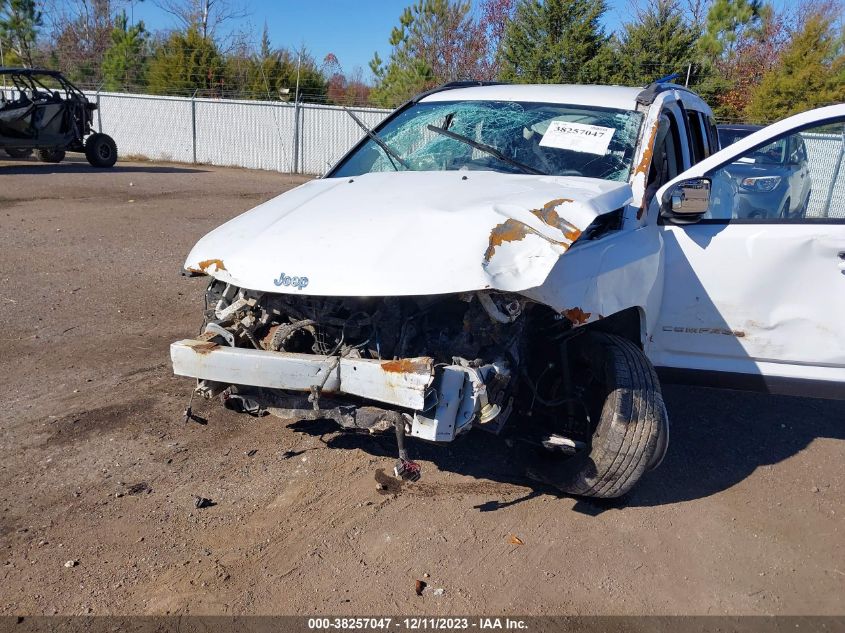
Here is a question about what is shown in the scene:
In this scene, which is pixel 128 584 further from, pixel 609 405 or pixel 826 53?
pixel 826 53

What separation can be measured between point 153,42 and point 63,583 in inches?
1446

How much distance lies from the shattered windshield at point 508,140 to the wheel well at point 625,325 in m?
0.73

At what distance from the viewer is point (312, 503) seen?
3533 millimetres

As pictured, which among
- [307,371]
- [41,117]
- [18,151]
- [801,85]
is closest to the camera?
[307,371]

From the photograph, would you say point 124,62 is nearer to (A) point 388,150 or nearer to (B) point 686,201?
(A) point 388,150

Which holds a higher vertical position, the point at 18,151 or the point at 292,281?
the point at 292,281

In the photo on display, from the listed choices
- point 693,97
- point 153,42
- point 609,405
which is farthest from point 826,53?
point 153,42

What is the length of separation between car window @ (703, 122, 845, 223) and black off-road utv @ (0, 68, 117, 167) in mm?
14532

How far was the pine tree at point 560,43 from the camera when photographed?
75.0 ft

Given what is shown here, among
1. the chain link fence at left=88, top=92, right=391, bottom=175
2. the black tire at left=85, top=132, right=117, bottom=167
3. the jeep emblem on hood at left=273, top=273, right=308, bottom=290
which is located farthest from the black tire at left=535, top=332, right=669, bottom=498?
the chain link fence at left=88, top=92, right=391, bottom=175

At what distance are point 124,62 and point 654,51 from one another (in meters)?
21.8

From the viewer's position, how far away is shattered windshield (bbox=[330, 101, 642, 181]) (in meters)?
4.07

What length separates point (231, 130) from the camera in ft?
77.2

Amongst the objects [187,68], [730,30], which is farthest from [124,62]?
[730,30]
